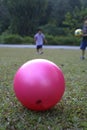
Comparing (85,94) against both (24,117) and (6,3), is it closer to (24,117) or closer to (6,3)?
(24,117)

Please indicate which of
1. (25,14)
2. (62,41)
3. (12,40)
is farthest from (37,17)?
(62,41)

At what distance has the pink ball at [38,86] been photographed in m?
4.24

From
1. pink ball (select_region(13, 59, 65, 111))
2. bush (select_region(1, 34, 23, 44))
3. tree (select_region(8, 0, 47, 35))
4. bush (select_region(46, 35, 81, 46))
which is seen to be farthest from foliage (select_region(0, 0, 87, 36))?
pink ball (select_region(13, 59, 65, 111))

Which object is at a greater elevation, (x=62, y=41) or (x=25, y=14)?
(x=25, y=14)

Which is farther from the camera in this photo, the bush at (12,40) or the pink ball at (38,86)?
the bush at (12,40)

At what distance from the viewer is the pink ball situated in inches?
167

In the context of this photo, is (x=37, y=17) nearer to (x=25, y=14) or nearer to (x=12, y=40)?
(x=25, y=14)

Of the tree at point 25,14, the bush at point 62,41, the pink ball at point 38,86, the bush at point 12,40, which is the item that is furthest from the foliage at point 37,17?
the pink ball at point 38,86

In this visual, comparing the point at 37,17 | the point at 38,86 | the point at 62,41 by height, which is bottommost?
the point at 62,41

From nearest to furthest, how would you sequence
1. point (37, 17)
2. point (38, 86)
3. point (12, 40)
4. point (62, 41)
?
1. point (38, 86)
2. point (62, 41)
3. point (12, 40)
4. point (37, 17)

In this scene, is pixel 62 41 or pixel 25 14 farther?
pixel 25 14

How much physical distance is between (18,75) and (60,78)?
0.57m

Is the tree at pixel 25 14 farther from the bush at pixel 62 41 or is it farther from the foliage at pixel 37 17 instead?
the bush at pixel 62 41

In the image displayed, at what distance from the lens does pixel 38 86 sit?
4.23 meters
